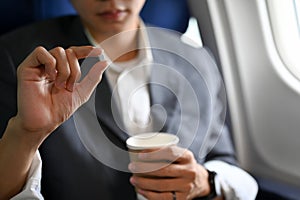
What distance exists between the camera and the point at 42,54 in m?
0.85

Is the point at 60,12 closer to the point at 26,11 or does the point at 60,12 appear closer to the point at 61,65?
the point at 26,11

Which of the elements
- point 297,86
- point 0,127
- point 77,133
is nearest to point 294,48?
point 297,86

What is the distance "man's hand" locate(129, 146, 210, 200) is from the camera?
3.32 ft

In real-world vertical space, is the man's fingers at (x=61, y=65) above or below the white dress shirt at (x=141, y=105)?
above

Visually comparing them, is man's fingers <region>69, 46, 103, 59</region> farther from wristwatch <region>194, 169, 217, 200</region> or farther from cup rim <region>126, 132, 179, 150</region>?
wristwatch <region>194, 169, 217, 200</region>

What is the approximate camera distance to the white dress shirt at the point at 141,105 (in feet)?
3.89

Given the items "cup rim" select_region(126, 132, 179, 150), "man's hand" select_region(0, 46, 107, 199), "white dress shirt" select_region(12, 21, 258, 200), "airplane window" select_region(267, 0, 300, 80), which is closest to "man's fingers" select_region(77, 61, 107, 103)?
"man's hand" select_region(0, 46, 107, 199)

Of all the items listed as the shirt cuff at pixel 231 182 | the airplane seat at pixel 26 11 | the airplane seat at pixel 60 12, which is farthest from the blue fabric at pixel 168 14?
the shirt cuff at pixel 231 182

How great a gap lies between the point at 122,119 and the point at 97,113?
0.07m

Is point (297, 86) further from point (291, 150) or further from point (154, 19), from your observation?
point (154, 19)

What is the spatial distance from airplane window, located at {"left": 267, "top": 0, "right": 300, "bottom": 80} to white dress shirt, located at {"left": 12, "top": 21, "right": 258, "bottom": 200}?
406 mm

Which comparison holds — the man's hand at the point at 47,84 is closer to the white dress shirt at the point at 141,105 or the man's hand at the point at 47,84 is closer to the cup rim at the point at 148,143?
the cup rim at the point at 148,143

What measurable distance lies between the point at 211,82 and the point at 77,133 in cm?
41

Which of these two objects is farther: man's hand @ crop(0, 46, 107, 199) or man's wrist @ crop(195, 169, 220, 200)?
man's wrist @ crop(195, 169, 220, 200)
